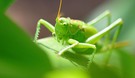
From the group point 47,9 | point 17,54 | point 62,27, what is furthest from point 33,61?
point 47,9

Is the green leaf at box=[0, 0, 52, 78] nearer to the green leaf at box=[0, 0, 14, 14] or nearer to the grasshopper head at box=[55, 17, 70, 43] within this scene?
the green leaf at box=[0, 0, 14, 14]

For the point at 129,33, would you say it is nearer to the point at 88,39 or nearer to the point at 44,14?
the point at 88,39

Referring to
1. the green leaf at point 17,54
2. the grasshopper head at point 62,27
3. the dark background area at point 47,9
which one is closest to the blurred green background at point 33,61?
the green leaf at point 17,54

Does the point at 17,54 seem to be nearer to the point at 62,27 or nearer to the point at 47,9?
the point at 62,27

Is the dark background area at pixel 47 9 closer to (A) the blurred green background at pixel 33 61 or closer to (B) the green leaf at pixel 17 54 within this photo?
(A) the blurred green background at pixel 33 61

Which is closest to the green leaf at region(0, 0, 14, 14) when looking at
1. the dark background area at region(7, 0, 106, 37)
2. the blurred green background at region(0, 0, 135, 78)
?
the blurred green background at region(0, 0, 135, 78)

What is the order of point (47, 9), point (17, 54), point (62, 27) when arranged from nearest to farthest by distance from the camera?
point (17, 54), point (62, 27), point (47, 9)

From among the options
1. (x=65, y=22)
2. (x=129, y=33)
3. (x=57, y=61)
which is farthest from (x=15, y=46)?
(x=129, y=33)

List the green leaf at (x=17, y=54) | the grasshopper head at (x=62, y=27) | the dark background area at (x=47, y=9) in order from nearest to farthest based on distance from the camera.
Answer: the green leaf at (x=17, y=54) < the grasshopper head at (x=62, y=27) < the dark background area at (x=47, y=9)

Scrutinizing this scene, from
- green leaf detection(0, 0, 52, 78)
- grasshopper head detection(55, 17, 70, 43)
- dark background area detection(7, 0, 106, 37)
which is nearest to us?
green leaf detection(0, 0, 52, 78)

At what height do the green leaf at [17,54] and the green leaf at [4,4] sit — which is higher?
the green leaf at [4,4]

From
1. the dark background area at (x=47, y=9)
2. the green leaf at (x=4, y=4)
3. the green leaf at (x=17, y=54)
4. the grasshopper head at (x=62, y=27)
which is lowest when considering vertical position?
the green leaf at (x=17, y=54)
